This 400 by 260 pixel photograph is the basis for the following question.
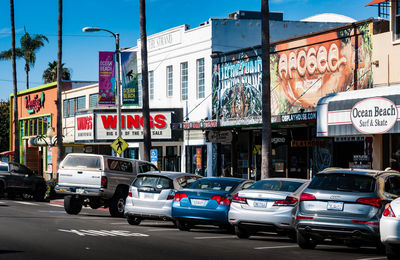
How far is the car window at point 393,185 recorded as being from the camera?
45.8 ft

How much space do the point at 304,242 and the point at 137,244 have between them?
334cm

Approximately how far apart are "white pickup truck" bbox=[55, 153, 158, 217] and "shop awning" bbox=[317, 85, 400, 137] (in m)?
6.73

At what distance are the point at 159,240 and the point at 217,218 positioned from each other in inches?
96.0

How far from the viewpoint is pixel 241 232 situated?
16.3 meters

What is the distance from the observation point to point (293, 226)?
1539 centimetres

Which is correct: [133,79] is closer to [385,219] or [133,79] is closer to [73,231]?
[73,231]

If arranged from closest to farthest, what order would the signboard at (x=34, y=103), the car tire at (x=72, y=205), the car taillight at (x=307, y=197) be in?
the car taillight at (x=307, y=197) < the car tire at (x=72, y=205) < the signboard at (x=34, y=103)

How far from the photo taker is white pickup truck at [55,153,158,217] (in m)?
22.3

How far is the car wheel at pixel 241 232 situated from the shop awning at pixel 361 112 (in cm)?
628

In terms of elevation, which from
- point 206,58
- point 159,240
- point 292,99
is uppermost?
point 206,58

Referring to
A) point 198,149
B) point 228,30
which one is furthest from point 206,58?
point 198,149

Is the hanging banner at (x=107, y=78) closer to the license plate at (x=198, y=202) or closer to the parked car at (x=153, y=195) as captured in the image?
the parked car at (x=153, y=195)

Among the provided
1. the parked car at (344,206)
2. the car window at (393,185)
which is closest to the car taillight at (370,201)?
the parked car at (344,206)

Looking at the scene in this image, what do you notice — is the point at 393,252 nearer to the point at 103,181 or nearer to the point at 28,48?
the point at 103,181
